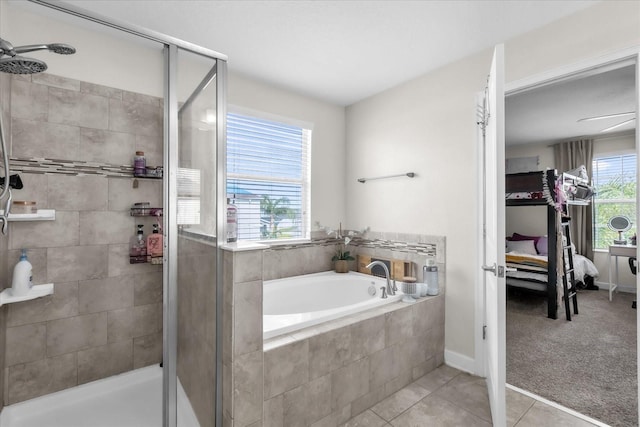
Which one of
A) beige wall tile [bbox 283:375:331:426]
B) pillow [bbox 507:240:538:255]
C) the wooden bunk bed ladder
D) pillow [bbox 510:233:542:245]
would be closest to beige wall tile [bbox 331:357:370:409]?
beige wall tile [bbox 283:375:331:426]

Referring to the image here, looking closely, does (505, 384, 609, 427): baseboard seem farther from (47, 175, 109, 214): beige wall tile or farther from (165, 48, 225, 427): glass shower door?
(47, 175, 109, 214): beige wall tile

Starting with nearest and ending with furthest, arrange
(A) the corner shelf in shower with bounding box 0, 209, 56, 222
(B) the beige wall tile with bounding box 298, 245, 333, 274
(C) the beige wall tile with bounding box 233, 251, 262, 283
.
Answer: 1. (C) the beige wall tile with bounding box 233, 251, 262, 283
2. (A) the corner shelf in shower with bounding box 0, 209, 56, 222
3. (B) the beige wall tile with bounding box 298, 245, 333, 274

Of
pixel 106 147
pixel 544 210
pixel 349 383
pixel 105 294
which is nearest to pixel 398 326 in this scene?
pixel 349 383

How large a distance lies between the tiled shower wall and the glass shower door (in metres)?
0.15

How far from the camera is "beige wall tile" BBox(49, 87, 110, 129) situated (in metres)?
1.65

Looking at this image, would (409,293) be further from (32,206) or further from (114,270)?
(32,206)

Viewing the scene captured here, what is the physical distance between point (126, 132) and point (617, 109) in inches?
202

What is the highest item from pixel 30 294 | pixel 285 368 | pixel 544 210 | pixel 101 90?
pixel 101 90

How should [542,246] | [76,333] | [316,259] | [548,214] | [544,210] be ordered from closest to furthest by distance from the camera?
[76,333] → [316,259] → [548,214] → [542,246] → [544,210]

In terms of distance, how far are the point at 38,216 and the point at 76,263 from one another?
0.32 metres

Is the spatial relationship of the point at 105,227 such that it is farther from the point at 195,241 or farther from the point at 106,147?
the point at 195,241

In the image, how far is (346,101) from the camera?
10.8 feet

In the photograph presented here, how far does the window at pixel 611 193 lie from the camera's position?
450 cm

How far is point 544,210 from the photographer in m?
5.27
